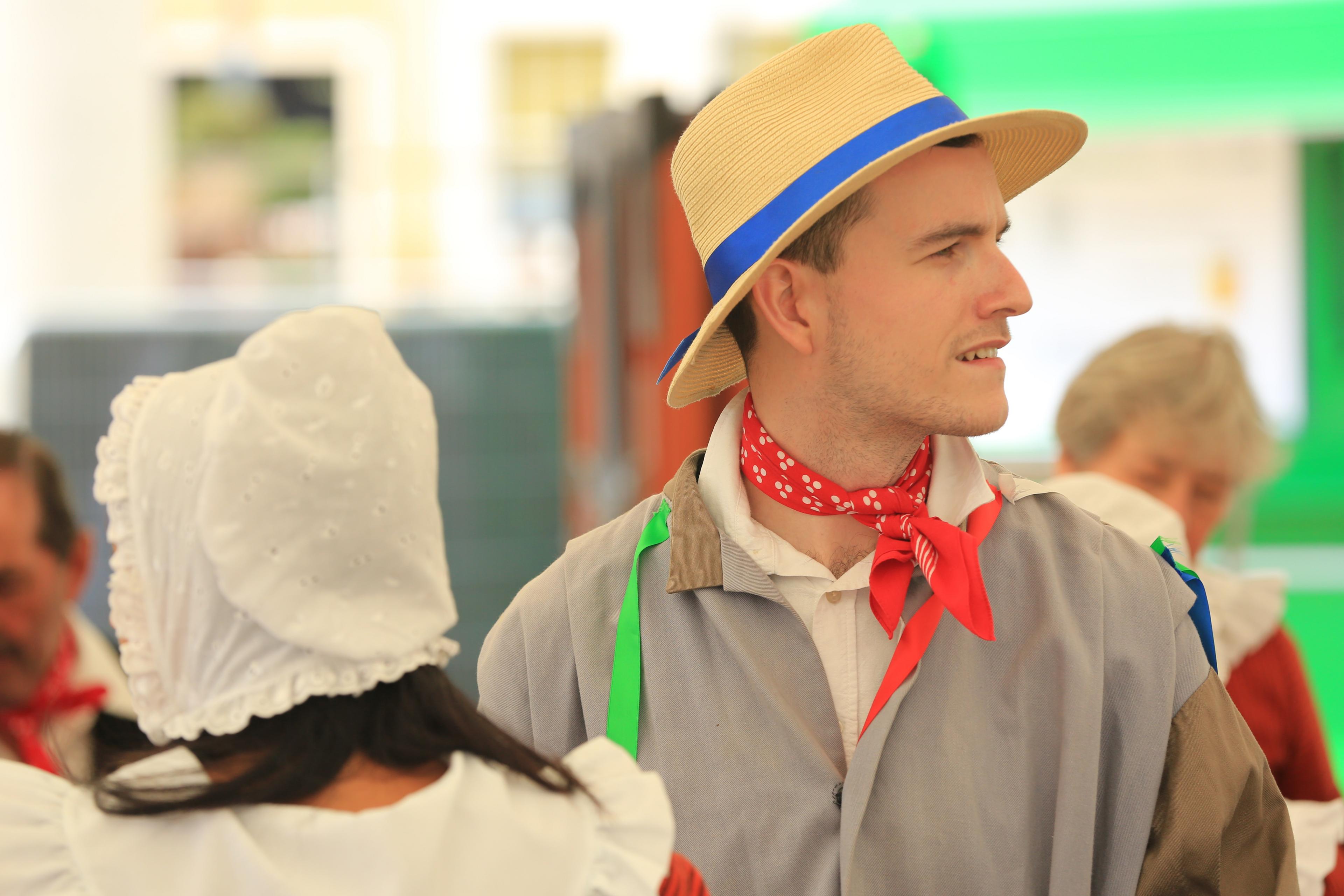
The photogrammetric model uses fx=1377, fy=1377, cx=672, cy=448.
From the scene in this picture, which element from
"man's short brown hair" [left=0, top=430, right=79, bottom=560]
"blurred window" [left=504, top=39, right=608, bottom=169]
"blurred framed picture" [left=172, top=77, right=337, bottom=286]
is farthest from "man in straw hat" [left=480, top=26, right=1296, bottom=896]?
"blurred framed picture" [left=172, top=77, right=337, bottom=286]

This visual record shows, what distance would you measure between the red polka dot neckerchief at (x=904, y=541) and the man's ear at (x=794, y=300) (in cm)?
13

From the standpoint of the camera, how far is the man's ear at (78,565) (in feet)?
8.80

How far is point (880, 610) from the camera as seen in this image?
61.2 inches

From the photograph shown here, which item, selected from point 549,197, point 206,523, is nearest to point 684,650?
point 206,523

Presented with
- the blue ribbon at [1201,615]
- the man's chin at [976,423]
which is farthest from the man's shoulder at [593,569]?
the blue ribbon at [1201,615]

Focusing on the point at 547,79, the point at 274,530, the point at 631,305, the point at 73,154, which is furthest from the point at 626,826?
the point at 547,79

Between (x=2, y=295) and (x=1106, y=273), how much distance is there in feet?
18.0

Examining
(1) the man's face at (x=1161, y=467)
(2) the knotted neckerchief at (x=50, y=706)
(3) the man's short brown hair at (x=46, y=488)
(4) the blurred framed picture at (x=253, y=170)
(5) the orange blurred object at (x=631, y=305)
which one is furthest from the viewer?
(4) the blurred framed picture at (x=253, y=170)

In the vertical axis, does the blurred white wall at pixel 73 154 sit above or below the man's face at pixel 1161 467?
above

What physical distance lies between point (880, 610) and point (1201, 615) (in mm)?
387

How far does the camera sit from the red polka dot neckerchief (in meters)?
1.51

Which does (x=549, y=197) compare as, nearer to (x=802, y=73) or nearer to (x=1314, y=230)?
(x=1314, y=230)

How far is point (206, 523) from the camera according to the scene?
1.10 meters

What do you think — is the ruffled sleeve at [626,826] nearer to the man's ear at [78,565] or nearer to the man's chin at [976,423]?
the man's chin at [976,423]
